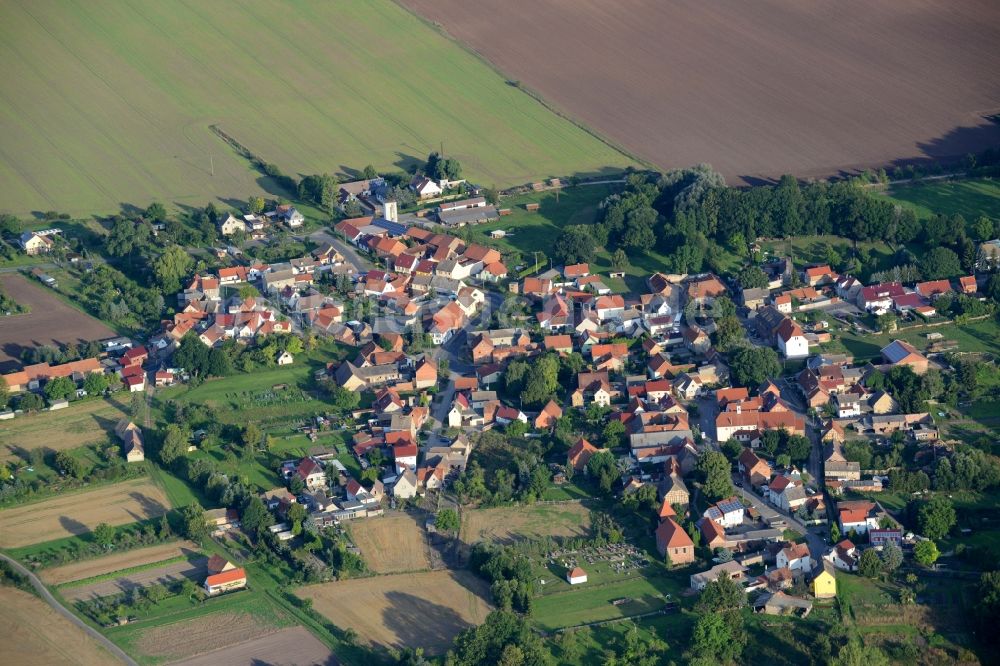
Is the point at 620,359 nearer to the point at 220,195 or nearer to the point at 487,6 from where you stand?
Answer: the point at 220,195

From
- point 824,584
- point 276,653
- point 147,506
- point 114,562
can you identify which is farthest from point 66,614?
point 824,584

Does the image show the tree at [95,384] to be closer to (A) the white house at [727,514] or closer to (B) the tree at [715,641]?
(A) the white house at [727,514]

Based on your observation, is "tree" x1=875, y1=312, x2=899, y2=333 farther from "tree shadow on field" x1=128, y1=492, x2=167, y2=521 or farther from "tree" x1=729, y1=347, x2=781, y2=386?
"tree shadow on field" x1=128, y1=492, x2=167, y2=521

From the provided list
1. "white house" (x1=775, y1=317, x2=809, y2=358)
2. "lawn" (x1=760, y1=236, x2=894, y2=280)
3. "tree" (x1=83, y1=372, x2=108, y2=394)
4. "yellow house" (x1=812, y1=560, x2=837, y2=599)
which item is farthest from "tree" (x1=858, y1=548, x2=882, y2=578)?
"tree" (x1=83, y1=372, x2=108, y2=394)

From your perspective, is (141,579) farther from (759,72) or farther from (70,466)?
(759,72)

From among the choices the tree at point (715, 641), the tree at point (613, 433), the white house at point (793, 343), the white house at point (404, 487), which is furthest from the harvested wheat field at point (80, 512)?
the white house at point (793, 343)

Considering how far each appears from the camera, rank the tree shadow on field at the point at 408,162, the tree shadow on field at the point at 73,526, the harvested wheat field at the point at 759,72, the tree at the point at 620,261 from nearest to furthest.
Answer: the tree shadow on field at the point at 73,526
the tree at the point at 620,261
the harvested wheat field at the point at 759,72
the tree shadow on field at the point at 408,162

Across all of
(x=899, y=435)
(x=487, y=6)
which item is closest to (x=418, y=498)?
(x=899, y=435)
